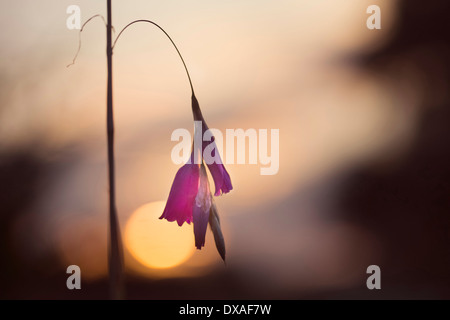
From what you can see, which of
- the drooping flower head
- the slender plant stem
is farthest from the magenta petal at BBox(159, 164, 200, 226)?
the slender plant stem

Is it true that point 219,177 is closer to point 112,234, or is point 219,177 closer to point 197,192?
point 197,192

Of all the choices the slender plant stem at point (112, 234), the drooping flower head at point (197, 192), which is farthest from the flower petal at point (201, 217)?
the slender plant stem at point (112, 234)

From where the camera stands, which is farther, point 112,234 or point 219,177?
point 219,177

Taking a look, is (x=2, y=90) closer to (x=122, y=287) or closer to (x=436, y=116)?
(x=122, y=287)

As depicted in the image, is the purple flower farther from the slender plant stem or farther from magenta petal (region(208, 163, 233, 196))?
the slender plant stem

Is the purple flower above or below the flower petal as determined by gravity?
above

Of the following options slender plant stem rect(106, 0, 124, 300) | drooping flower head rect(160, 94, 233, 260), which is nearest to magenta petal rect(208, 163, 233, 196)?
drooping flower head rect(160, 94, 233, 260)

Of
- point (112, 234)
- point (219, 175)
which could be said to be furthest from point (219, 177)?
point (112, 234)

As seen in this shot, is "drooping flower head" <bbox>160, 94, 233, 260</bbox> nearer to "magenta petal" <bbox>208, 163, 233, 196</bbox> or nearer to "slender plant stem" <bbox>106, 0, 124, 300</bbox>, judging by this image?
"magenta petal" <bbox>208, 163, 233, 196</bbox>

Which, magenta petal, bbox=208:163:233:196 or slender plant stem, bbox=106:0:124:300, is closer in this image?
slender plant stem, bbox=106:0:124:300
